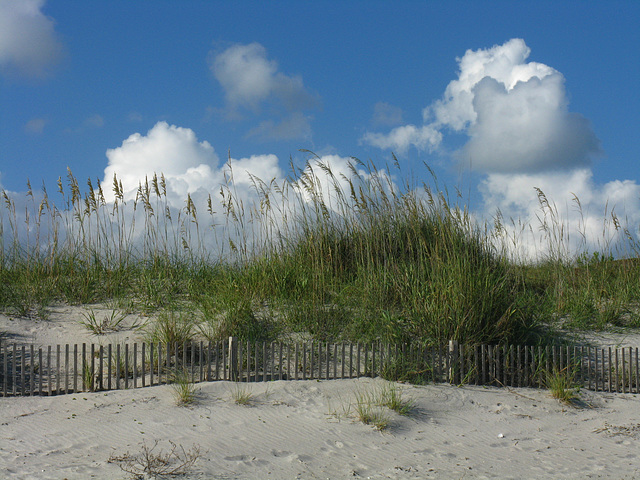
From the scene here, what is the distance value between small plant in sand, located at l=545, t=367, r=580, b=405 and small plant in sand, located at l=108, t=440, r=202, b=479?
14.1 feet

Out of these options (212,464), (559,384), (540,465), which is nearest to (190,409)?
(212,464)

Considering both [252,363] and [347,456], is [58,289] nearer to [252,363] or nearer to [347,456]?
[252,363]

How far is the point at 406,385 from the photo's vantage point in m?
6.09

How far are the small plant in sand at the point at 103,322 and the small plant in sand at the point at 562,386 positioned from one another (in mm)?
5845

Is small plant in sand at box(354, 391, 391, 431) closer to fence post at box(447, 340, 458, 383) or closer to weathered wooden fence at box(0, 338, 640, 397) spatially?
weathered wooden fence at box(0, 338, 640, 397)

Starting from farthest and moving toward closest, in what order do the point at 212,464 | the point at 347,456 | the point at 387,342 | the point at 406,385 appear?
the point at 387,342, the point at 406,385, the point at 347,456, the point at 212,464

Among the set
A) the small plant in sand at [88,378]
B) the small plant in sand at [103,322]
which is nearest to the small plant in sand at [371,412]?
the small plant in sand at [88,378]

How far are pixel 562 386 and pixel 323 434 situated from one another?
3.28 meters

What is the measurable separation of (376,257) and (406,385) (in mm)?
2352

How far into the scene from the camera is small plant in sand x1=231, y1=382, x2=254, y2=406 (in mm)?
5465

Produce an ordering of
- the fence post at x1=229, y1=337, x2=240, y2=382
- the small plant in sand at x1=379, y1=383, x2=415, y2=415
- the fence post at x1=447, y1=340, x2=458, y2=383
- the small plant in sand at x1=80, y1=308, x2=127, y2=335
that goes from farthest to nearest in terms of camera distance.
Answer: the small plant in sand at x1=80, y1=308, x2=127, y2=335, the fence post at x1=447, y1=340, x2=458, y2=383, the fence post at x1=229, y1=337, x2=240, y2=382, the small plant in sand at x1=379, y1=383, x2=415, y2=415

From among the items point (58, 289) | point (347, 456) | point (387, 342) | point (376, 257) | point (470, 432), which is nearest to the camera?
point (347, 456)

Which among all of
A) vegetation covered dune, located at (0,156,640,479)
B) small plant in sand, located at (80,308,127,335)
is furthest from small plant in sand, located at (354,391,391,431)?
small plant in sand, located at (80,308,127,335)

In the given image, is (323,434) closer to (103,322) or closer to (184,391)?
(184,391)
